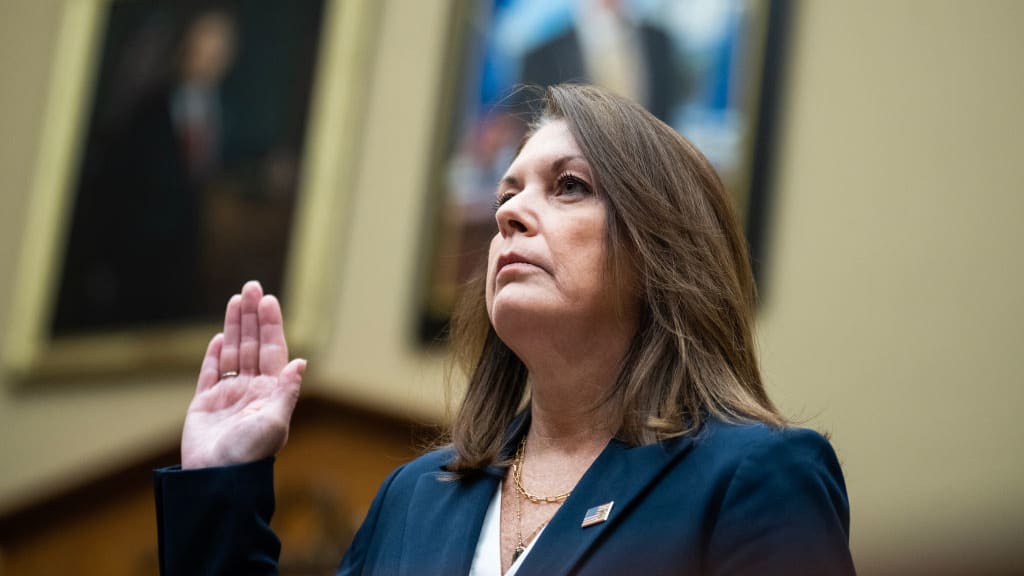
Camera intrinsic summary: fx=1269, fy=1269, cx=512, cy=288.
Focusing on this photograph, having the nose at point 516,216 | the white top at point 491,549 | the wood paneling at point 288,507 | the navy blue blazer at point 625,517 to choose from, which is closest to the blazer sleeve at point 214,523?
the navy blue blazer at point 625,517

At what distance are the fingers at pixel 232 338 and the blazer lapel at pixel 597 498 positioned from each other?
82 cm

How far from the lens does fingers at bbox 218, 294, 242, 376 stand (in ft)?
8.62

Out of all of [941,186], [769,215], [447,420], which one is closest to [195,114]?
[769,215]

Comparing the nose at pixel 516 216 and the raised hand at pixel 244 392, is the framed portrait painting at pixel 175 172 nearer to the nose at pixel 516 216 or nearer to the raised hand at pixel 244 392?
the raised hand at pixel 244 392

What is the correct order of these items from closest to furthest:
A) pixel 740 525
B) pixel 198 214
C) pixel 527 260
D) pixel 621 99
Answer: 1. pixel 740 525
2. pixel 527 260
3. pixel 621 99
4. pixel 198 214

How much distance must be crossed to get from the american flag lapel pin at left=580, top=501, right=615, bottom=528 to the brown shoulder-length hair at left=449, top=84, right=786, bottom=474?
18 centimetres

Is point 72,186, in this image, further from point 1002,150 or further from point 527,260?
point 527,260

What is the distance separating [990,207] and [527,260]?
3726mm

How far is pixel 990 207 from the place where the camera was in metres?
5.58

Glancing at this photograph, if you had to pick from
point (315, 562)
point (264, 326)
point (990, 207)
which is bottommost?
point (315, 562)

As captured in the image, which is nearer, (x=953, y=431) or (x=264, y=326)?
(x=264, y=326)

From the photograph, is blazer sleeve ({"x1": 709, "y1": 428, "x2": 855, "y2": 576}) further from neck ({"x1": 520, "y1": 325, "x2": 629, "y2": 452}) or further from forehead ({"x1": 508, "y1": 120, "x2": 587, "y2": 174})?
forehead ({"x1": 508, "y1": 120, "x2": 587, "y2": 174})

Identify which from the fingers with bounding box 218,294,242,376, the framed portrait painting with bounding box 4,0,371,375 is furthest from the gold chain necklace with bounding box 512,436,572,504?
the framed portrait painting with bounding box 4,0,371,375

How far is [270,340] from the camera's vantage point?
8.63ft
